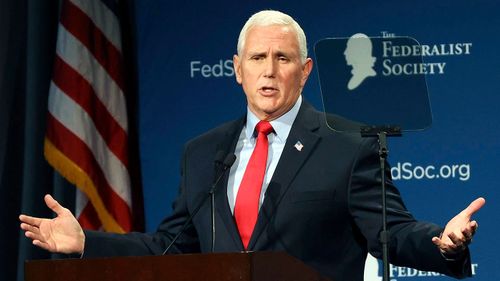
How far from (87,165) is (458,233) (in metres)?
3.01

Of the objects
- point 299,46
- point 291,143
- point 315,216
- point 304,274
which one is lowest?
point 304,274

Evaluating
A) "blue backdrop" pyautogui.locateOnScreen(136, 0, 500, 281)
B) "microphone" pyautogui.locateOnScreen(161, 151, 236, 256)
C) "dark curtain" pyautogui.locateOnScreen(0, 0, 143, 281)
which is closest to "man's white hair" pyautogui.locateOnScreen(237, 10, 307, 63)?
"microphone" pyautogui.locateOnScreen(161, 151, 236, 256)

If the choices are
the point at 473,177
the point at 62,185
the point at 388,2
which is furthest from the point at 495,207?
the point at 62,185

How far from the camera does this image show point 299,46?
12.4 feet

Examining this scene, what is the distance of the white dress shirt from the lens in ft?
12.3

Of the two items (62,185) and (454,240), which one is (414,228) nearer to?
(454,240)

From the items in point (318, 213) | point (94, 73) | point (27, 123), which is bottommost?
point (318, 213)

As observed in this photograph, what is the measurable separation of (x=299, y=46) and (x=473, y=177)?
67.9 inches

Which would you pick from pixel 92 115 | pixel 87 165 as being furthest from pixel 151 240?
pixel 92 115

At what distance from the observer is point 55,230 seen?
3424mm

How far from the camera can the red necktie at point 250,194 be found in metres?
3.64

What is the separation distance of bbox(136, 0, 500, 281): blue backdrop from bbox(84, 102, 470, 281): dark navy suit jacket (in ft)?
5.22

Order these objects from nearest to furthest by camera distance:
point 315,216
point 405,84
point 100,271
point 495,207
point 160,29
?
point 100,271, point 405,84, point 315,216, point 495,207, point 160,29

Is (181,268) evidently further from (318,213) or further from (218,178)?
(318,213)
